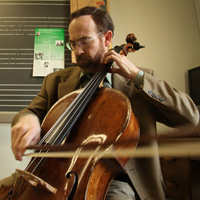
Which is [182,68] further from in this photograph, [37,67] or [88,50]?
[37,67]

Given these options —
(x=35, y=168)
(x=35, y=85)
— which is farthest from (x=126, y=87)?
(x=35, y=85)

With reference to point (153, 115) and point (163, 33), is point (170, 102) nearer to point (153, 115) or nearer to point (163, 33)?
point (153, 115)

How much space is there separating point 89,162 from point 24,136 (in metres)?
0.22

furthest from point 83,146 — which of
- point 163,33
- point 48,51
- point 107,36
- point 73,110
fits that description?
point 163,33

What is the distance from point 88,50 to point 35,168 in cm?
57

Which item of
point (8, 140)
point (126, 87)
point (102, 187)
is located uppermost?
point (126, 87)

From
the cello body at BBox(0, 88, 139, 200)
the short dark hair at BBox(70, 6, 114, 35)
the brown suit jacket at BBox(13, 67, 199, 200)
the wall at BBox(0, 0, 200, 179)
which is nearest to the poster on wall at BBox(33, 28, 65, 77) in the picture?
the wall at BBox(0, 0, 200, 179)

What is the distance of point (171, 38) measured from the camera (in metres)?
1.64

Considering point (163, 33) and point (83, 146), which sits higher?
point (163, 33)

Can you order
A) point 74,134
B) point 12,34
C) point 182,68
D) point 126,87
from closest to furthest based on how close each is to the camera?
1. point 74,134
2. point 126,87
3. point 12,34
4. point 182,68

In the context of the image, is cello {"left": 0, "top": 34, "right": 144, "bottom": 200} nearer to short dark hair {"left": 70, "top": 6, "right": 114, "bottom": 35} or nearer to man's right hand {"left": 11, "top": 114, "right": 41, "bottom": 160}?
man's right hand {"left": 11, "top": 114, "right": 41, "bottom": 160}

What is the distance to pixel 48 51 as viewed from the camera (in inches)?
58.2

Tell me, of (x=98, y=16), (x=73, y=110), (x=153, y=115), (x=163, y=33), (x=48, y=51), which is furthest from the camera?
(x=163, y=33)

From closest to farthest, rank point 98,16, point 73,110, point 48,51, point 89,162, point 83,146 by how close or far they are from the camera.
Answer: point 83,146, point 89,162, point 73,110, point 98,16, point 48,51
